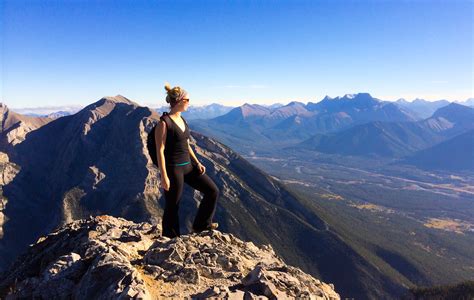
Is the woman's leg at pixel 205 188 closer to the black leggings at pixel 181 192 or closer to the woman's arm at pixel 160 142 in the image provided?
the black leggings at pixel 181 192

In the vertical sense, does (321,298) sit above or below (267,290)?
below

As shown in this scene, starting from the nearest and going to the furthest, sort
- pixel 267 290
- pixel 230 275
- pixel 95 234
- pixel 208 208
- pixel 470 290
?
1. pixel 267 290
2. pixel 230 275
3. pixel 208 208
4. pixel 95 234
5. pixel 470 290

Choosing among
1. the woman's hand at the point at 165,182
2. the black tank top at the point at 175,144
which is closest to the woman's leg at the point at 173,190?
the black tank top at the point at 175,144

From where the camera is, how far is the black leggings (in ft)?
55.7

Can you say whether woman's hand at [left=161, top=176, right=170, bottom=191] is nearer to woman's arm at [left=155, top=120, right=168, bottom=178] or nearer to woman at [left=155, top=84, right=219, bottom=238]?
woman at [left=155, top=84, right=219, bottom=238]

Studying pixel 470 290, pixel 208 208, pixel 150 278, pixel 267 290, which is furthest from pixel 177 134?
pixel 470 290

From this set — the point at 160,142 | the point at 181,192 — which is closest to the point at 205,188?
the point at 181,192

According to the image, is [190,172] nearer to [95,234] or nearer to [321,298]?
[321,298]

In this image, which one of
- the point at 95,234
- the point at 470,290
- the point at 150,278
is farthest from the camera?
the point at 470,290

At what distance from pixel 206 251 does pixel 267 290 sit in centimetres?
591

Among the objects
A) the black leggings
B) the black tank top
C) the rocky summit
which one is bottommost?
the rocky summit

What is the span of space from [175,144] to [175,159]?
725 mm

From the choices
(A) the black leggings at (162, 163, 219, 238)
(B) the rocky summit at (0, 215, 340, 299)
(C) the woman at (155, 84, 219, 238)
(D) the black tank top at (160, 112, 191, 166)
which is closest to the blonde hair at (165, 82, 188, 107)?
(C) the woman at (155, 84, 219, 238)

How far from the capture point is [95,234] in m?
26.9
